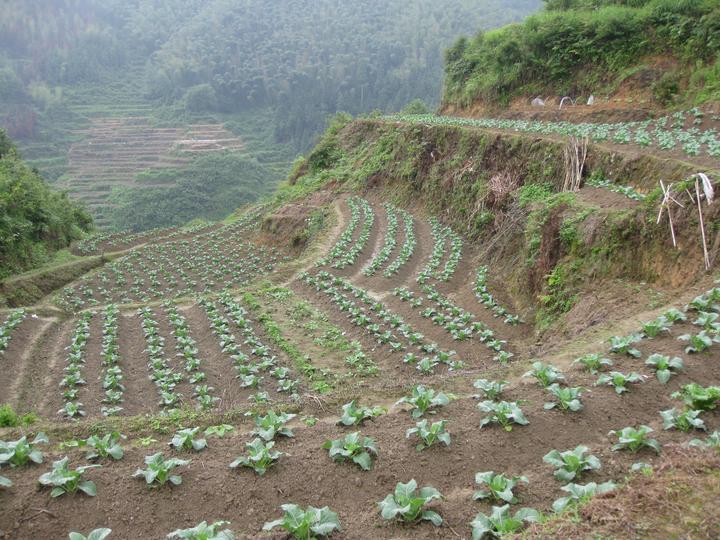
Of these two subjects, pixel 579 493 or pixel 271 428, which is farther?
pixel 271 428

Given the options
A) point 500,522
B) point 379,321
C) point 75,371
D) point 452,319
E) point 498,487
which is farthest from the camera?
point 379,321

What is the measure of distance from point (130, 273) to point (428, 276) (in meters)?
17.1

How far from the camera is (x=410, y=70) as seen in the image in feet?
412

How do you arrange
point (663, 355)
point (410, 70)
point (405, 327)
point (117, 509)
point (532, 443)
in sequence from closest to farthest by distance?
point (117, 509), point (532, 443), point (663, 355), point (405, 327), point (410, 70)

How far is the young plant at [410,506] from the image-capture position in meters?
→ 4.41

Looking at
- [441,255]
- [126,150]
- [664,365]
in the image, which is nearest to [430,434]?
[664,365]

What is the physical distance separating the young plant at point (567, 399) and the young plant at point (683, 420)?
90 cm

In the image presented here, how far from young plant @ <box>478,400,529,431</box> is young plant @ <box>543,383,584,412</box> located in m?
0.46

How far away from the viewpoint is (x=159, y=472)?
5.26m

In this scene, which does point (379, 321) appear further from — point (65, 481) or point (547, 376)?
point (65, 481)

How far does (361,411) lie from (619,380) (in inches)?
127

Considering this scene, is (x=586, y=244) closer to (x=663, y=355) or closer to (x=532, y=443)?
(x=663, y=355)

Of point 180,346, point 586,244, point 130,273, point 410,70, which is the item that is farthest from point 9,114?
point 586,244

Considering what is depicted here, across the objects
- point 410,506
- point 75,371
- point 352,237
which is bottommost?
point 75,371
